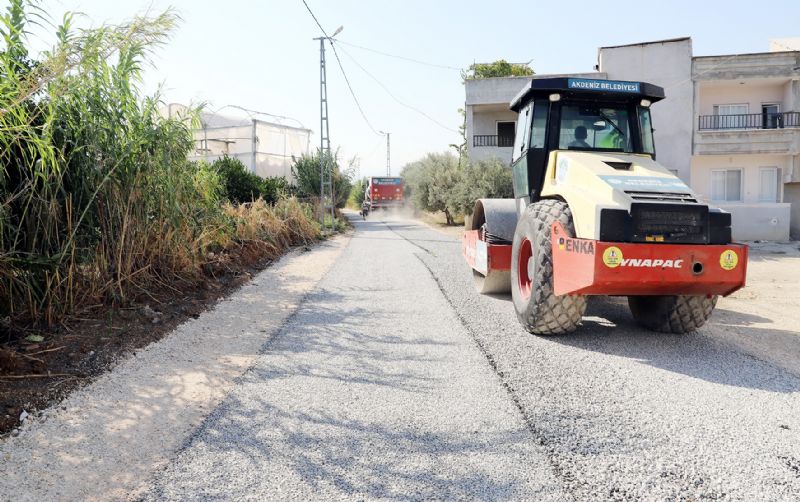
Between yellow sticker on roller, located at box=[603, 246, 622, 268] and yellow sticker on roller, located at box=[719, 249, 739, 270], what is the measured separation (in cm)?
95

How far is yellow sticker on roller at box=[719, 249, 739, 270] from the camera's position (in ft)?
16.0

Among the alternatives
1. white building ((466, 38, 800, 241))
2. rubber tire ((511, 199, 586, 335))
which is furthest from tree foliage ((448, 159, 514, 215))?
rubber tire ((511, 199, 586, 335))

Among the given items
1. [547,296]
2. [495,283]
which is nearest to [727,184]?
[495,283]

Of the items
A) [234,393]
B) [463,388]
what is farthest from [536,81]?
[234,393]

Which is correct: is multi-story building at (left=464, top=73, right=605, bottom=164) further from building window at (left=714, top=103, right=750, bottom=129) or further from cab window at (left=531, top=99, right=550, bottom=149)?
cab window at (left=531, top=99, right=550, bottom=149)

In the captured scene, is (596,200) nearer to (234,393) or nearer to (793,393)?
(793,393)

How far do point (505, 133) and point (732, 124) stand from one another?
978 centimetres

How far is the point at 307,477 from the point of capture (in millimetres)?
2939

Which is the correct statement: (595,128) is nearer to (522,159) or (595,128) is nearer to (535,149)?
(535,149)

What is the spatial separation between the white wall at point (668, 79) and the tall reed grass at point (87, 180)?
67.1ft

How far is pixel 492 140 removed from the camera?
2748cm

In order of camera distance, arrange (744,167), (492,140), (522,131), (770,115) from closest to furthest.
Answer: (522,131), (770,115), (744,167), (492,140)

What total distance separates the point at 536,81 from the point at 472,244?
9.27 ft

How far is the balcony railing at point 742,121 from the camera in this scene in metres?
23.2
